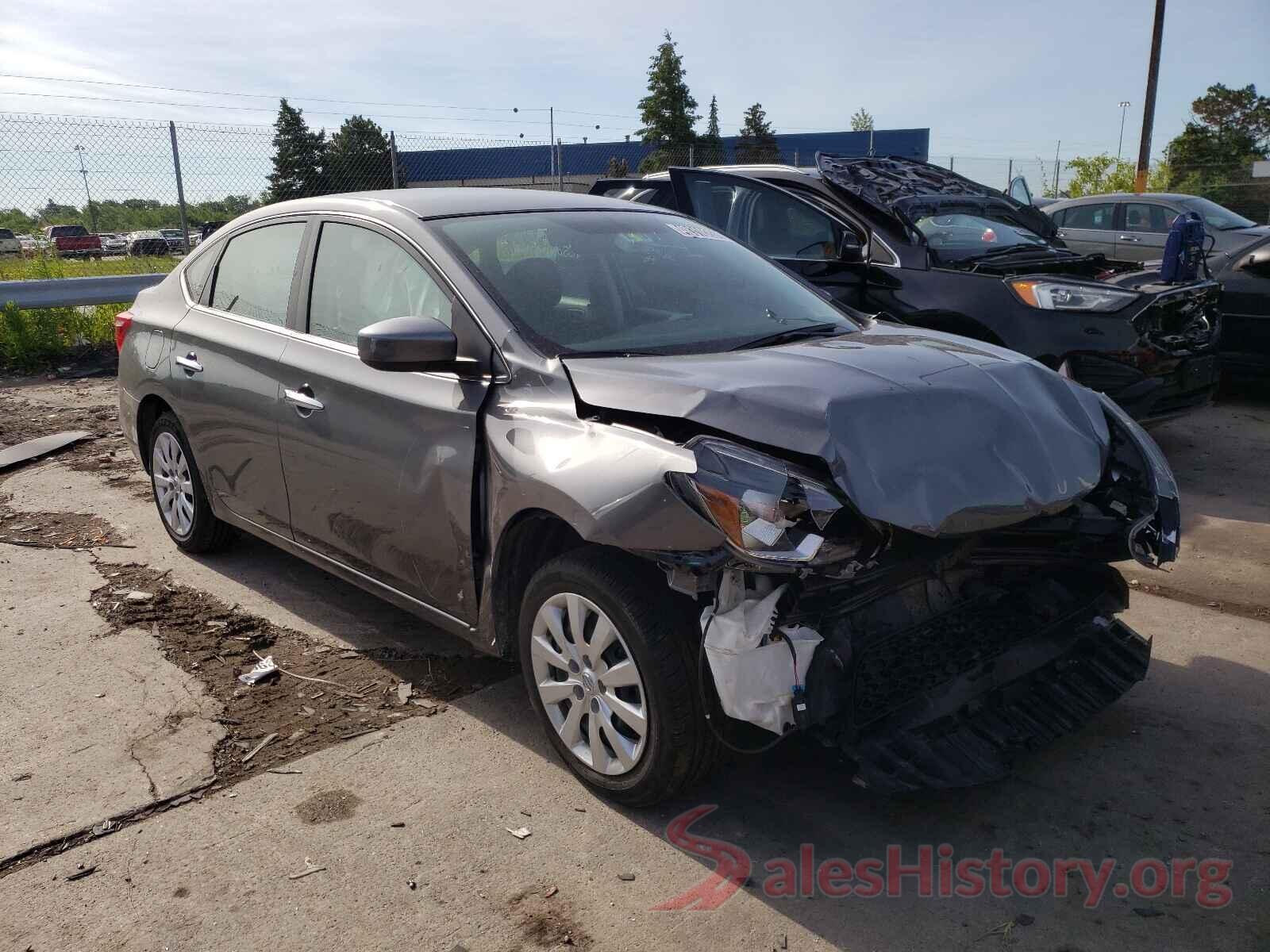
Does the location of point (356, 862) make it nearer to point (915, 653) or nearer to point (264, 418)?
point (915, 653)

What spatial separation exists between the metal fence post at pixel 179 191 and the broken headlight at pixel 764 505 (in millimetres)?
10449

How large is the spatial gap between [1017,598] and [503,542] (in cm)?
161

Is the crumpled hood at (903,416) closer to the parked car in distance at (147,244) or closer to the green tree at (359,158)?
the parked car in distance at (147,244)

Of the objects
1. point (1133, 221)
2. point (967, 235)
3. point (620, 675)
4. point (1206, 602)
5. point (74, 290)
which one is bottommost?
point (1206, 602)

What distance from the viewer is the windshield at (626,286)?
343 centimetres

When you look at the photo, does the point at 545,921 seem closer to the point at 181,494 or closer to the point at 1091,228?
the point at 181,494

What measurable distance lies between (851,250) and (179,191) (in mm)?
8732

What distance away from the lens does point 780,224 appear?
22.2 feet

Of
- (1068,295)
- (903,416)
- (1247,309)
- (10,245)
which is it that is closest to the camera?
(903,416)

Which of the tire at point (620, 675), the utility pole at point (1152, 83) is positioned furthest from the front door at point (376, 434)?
the utility pole at point (1152, 83)

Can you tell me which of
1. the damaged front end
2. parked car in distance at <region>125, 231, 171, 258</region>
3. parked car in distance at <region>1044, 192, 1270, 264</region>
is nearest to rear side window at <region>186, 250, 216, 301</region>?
the damaged front end

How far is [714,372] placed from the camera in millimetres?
3029

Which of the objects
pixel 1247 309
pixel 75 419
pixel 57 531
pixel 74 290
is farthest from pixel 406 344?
pixel 74 290

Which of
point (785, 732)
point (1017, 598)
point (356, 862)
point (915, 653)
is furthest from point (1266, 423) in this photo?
point (356, 862)
